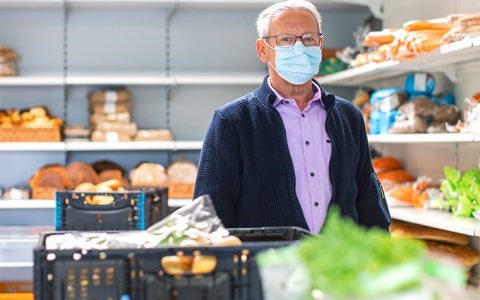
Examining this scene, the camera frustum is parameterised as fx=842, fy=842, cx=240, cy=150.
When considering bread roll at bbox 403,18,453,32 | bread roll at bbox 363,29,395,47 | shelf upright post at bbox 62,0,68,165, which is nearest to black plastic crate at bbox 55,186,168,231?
bread roll at bbox 403,18,453,32

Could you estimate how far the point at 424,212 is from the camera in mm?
4625

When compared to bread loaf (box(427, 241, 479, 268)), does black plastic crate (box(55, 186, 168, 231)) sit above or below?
above

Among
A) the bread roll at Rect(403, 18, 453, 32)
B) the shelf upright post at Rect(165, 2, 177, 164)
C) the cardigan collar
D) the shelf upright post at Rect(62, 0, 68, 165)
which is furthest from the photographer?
the shelf upright post at Rect(165, 2, 177, 164)

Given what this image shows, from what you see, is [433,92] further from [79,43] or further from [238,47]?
[79,43]

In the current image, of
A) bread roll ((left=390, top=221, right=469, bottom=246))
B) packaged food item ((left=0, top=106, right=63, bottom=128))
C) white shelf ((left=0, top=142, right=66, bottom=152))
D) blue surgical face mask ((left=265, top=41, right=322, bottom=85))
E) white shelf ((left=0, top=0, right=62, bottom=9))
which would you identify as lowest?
bread roll ((left=390, top=221, right=469, bottom=246))

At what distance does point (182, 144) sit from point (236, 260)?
482 cm

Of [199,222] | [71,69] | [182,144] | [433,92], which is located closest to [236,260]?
[199,222]

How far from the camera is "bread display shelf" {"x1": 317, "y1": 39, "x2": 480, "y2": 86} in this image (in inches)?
157

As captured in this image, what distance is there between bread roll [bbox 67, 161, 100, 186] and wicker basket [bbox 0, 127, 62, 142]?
265 mm

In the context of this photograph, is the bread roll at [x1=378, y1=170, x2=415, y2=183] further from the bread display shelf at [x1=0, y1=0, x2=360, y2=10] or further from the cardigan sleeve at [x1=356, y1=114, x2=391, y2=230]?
the cardigan sleeve at [x1=356, y1=114, x2=391, y2=230]

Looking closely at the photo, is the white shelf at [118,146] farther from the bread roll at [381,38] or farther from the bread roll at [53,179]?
the bread roll at [381,38]

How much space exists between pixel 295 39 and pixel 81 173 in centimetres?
355

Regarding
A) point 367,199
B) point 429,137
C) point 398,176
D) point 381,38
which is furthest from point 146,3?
point 367,199

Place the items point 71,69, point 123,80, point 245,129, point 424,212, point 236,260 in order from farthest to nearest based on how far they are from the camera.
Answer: point 71,69, point 123,80, point 424,212, point 245,129, point 236,260
